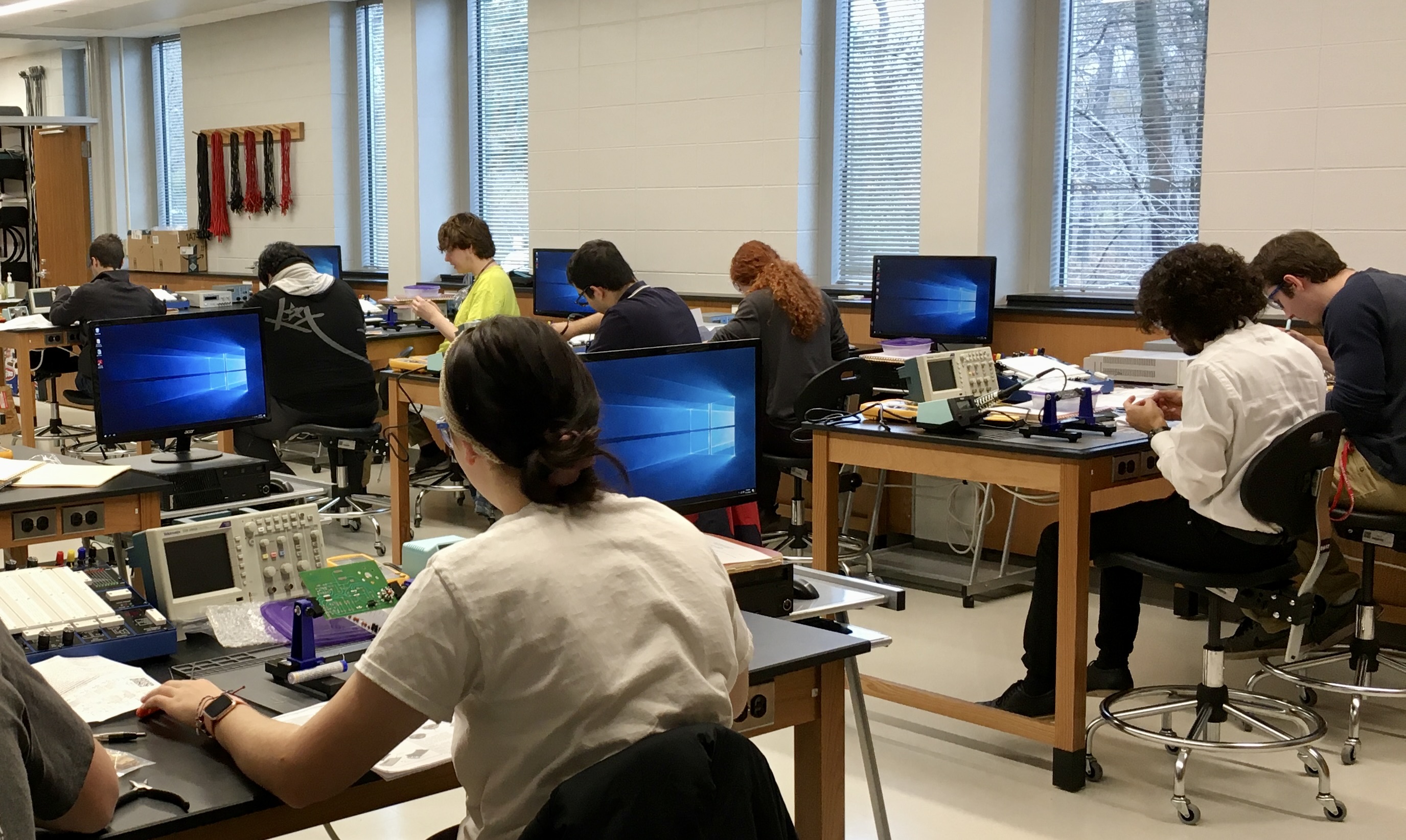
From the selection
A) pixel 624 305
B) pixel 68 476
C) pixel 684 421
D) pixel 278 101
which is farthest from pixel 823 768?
pixel 278 101

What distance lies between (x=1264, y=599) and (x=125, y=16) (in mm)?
9224

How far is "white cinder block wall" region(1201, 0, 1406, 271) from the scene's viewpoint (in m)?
4.52

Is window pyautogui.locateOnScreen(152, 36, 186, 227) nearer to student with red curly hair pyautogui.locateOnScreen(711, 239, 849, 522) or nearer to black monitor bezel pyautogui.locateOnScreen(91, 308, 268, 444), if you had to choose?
student with red curly hair pyautogui.locateOnScreen(711, 239, 849, 522)

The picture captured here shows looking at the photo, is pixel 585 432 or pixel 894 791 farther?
pixel 894 791

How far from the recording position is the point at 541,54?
755 cm

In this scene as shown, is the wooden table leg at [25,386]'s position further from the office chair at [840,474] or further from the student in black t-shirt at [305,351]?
the office chair at [840,474]

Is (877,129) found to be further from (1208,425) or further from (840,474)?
(1208,425)

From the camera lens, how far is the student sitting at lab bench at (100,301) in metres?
7.18

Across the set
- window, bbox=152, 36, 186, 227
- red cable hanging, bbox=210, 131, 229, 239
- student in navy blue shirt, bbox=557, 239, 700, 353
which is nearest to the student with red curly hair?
student in navy blue shirt, bbox=557, 239, 700, 353

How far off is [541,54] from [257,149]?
124 inches

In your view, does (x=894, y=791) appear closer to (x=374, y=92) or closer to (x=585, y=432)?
(x=585, y=432)

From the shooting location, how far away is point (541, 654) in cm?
144

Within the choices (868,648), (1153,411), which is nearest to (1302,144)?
(1153,411)

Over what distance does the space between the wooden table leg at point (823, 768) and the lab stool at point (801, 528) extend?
252 centimetres
